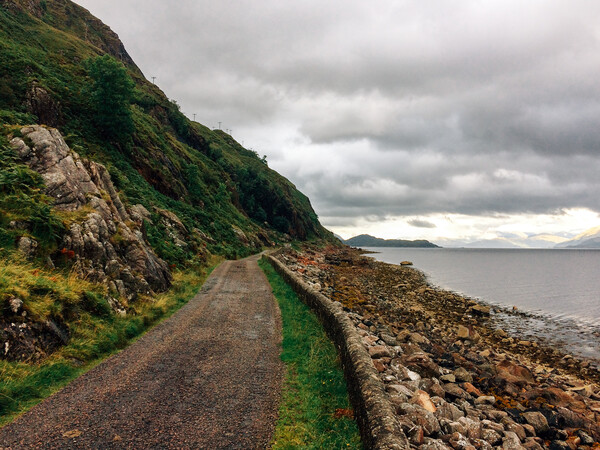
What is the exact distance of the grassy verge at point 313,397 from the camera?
5.93 m

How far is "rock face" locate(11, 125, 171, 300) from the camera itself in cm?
1279

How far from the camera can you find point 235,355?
9852 mm

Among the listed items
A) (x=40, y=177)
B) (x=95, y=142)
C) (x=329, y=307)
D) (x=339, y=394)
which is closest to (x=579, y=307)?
(x=329, y=307)

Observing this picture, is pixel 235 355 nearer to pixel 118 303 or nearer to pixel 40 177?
pixel 118 303

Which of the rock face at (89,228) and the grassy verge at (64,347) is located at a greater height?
the rock face at (89,228)

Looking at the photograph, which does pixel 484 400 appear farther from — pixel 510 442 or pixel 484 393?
pixel 510 442

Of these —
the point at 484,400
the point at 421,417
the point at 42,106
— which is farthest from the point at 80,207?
the point at 42,106

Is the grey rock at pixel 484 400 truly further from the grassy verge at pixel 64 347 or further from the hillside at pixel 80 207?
the hillside at pixel 80 207

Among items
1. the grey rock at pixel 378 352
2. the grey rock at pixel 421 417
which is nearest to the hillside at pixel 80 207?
the grey rock at pixel 378 352

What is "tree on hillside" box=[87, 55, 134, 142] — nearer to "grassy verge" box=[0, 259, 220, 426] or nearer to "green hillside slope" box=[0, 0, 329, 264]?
"green hillside slope" box=[0, 0, 329, 264]

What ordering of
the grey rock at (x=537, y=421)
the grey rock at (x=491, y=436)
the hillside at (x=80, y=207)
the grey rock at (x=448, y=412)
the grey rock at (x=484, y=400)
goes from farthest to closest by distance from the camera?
1. the hillside at (x=80, y=207)
2. the grey rock at (x=484, y=400)
3. the grey rock at (x=537, y=421)
4. the grey rock at (x=448, y=412)
5. the grey rock at (x=491, y=436)

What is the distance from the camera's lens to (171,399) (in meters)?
7.00

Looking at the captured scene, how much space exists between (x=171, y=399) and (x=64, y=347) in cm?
415

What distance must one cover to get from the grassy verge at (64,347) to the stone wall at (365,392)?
701 cm
